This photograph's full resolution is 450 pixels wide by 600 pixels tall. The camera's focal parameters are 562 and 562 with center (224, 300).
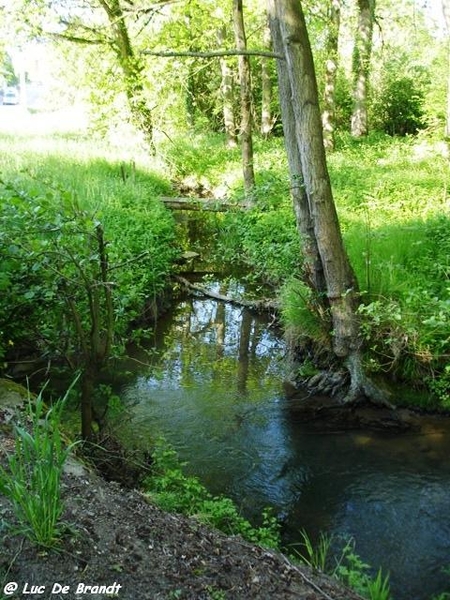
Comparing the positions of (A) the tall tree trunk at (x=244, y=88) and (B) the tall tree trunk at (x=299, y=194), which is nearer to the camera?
(B) the tall tree trunk at (x=299, y=194)

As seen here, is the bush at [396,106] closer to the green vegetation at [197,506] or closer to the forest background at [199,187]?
the forest background at [199,187]

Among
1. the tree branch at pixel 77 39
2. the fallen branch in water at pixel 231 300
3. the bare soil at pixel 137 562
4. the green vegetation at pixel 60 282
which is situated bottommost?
the fallen branch in water at pixel 231 300

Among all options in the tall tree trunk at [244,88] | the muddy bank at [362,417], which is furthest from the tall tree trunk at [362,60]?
the muddy bank at [362,417]

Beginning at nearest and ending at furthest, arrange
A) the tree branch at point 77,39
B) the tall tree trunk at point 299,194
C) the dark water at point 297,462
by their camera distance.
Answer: the dark water at point 297,462, the tall tree trunk at point 299,194, the tree branch at point 77,39

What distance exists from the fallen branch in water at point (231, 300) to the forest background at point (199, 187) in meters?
0.51

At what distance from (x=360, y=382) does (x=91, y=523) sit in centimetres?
428

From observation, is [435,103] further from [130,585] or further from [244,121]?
[130,585]

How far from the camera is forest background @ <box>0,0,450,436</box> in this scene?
14.1 feet

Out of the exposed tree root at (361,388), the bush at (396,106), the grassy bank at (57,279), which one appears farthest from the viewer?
the bush at (396,106)

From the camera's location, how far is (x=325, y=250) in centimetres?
655

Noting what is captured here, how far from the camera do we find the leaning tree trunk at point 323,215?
245 inches

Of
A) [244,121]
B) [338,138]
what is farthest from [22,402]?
[338,138]

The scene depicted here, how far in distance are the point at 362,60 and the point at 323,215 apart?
15181 mm

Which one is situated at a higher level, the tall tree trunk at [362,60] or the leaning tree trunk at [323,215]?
the tall tree trunk at [362,60]
